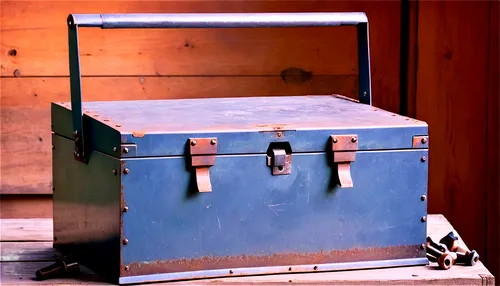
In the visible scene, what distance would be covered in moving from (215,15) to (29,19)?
94cm

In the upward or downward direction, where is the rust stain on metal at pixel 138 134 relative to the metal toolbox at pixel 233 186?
upward

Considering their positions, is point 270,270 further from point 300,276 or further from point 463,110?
point 463,110

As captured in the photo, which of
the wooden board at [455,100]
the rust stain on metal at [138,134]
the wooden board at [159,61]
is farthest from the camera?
the wooden board at [455,100]

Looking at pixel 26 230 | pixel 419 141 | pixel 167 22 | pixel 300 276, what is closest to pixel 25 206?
pixel 26 230

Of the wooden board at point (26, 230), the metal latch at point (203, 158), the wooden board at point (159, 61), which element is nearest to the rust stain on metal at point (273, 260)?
the metal latch at point (203, 158)

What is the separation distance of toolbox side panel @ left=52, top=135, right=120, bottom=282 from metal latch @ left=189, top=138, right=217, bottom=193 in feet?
0.46

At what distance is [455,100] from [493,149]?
0.18 m

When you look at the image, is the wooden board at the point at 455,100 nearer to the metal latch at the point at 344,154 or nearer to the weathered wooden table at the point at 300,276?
the weathered wooden table at the point at 300,276

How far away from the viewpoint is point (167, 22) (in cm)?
204

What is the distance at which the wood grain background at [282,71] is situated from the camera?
285 centimetres

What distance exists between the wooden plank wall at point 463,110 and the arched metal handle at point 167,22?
2.60 ft

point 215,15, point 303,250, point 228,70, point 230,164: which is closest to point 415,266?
point 303,250

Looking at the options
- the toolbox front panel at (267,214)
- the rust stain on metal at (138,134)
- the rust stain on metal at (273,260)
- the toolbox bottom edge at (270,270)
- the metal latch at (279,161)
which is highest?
the rust stain on metal at (138,134)

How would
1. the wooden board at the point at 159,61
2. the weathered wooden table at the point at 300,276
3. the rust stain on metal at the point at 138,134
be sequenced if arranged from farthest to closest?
the wooden board at the point at 159,61 → the weathered wooden table at the point at 300,276 → the rust stain on metal at the point at 138,134
